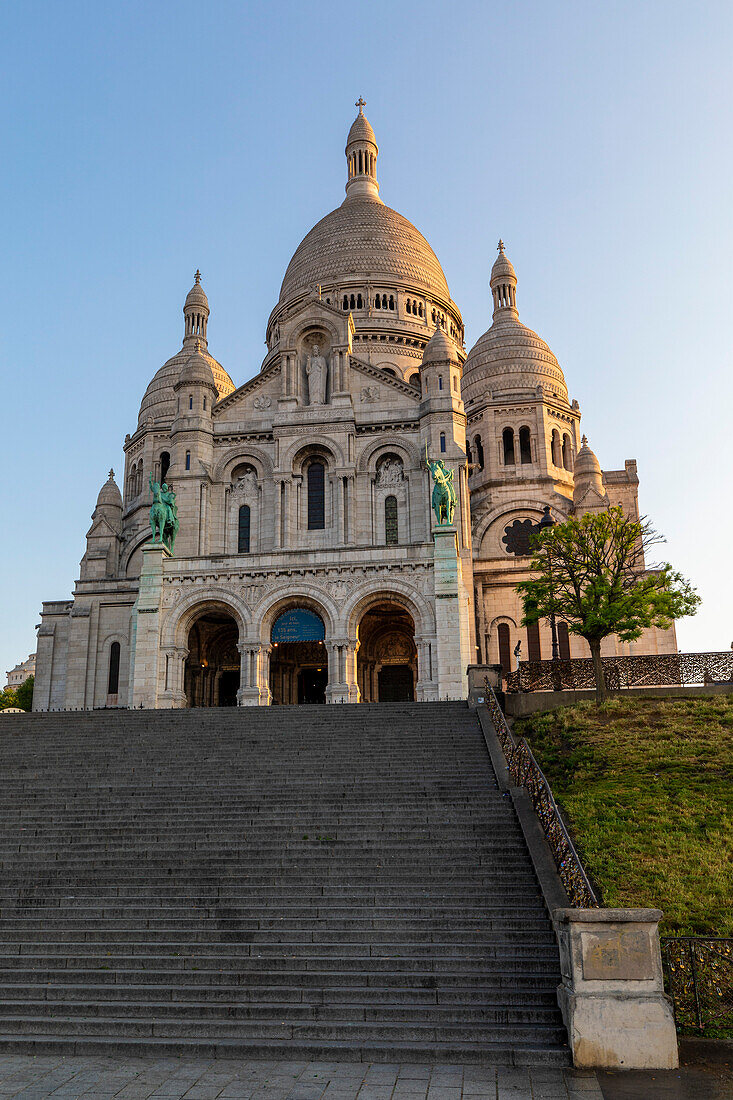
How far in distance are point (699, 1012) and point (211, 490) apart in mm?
34014

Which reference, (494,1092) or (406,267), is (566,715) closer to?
(494,1092)

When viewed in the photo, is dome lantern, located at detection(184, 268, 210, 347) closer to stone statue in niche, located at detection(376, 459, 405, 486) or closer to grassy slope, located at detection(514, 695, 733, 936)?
stone statue in niche, located at detection(376, 459, 405, 486)

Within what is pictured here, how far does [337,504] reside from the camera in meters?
40.0

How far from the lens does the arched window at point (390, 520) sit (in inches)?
1577

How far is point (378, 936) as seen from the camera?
12758 millimetres

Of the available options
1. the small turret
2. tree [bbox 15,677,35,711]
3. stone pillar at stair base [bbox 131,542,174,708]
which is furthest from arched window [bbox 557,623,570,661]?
tree [bbox 15,677,35,711]

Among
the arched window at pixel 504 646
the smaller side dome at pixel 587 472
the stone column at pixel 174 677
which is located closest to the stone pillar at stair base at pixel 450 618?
the stone column at pixel 174 677

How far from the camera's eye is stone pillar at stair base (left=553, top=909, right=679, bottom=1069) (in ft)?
32.0

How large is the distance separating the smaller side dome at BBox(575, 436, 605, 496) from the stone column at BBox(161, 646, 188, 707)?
24501mm

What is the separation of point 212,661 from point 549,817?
26728 mm

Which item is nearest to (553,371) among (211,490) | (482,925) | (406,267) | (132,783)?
(406,267)

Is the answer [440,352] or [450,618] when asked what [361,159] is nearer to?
[440,352]

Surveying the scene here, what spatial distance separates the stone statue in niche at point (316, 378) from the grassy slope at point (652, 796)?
21.7 m

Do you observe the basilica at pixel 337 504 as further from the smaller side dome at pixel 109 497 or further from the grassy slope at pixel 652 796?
the grassy slope at pixel 652 796
